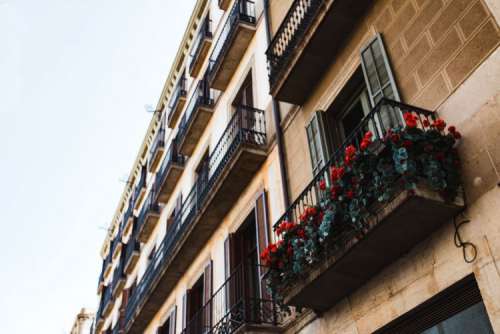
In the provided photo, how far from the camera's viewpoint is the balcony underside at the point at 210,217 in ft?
34.9

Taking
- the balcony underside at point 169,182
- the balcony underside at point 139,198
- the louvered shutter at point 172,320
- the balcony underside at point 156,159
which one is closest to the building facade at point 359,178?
the louvered shutter at point 172,320

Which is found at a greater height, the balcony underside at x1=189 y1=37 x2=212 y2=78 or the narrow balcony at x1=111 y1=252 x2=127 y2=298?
the balcony underside at x1=189 y1=37 x2=212 y2=78

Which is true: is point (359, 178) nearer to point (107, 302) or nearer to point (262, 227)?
point (262, 227)

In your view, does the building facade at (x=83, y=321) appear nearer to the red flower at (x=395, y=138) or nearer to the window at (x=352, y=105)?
the window at (x=352, y=105)

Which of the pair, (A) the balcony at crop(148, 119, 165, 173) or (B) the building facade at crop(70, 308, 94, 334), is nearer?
(A) the balcony at crop(148, 119, 165, 173)

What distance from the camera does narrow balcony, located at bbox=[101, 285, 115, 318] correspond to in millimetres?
25956

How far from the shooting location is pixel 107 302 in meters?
26.9

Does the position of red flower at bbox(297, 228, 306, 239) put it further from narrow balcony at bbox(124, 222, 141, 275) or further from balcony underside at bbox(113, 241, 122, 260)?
balcony underside at bbox(113, 241, 122, 260)

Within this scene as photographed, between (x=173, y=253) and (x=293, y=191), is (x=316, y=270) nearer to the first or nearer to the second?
(x=293, y=191)

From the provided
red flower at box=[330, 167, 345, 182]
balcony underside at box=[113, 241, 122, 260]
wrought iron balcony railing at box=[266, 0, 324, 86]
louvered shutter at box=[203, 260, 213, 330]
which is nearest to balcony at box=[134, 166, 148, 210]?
balcony underside at box=[113, 241, 122, 260]

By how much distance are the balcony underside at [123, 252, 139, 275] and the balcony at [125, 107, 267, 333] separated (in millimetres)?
6034

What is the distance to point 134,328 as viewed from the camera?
17156 mm

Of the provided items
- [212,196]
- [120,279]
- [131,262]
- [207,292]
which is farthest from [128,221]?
[212,196]

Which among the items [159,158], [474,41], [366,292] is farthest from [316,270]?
[159,158]
